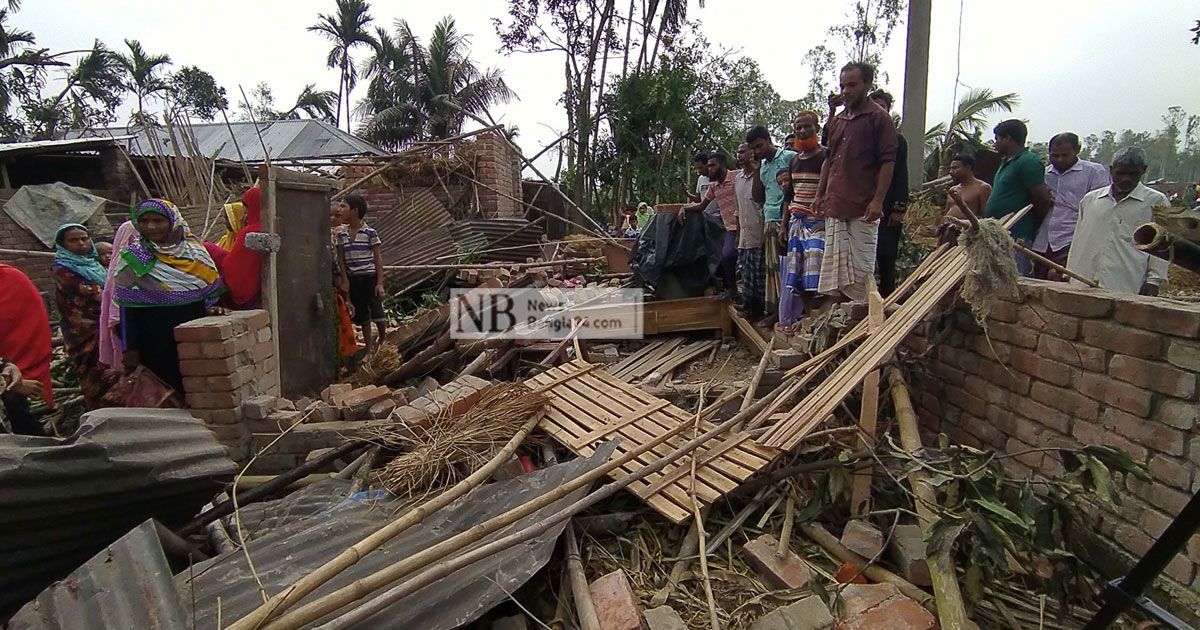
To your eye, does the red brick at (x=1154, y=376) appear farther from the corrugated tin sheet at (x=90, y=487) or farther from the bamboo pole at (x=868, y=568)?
the corrugated tin sheet at (x=90, y=487)

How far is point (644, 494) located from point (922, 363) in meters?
1.88

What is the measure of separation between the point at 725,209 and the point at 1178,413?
388 cm

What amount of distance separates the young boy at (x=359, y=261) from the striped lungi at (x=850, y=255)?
3.61 m

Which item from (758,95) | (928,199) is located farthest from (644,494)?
(758,95)

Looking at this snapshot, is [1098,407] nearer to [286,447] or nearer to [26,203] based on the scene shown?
[286,447]

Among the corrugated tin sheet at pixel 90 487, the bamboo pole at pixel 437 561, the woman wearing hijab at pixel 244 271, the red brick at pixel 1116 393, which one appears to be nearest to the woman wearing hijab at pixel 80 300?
the woman wearing hijab at pixel 244 271

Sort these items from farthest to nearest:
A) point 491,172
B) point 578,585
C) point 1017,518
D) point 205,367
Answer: point 491,172
point 205,367
point 578,585
point 1017,518

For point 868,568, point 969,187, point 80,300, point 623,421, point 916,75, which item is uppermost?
point 916,75

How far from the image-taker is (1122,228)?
3400 millimetres

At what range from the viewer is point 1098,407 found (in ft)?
7.78

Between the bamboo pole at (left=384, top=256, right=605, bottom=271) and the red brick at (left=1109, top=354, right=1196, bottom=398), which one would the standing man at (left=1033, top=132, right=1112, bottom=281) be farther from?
the bamboo pole at (left=384, top=256, right=605, bottom=271)

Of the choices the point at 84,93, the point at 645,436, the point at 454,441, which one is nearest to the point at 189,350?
the point at 454,441

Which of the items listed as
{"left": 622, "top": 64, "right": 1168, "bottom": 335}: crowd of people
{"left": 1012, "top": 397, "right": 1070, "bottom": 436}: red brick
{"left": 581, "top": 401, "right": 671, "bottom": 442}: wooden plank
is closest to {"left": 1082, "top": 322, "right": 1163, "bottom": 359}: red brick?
{"left": 1012, "top": 397, "right": 1070, "bottom": 436}: red brick

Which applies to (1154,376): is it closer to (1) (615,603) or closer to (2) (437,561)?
(1) (615,603)
